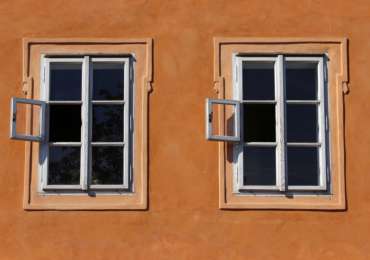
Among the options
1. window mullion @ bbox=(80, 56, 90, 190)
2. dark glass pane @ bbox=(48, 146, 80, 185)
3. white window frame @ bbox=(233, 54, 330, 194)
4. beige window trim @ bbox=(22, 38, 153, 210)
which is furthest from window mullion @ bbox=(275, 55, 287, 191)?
dark glass pane @ bbox=(48, 146, 80, 185)

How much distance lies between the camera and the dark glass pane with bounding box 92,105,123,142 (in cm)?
877

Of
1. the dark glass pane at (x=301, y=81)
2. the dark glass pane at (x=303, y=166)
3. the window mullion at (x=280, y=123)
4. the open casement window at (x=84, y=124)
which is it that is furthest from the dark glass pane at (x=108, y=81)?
the dark glass pane at (x=303, y=166)

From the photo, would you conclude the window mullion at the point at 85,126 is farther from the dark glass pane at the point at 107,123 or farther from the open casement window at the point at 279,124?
the open casement window at the point at 279,124

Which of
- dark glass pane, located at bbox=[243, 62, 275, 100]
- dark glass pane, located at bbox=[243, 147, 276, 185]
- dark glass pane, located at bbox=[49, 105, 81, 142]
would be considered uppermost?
dark glass pane, located at bbox=[243, 62, 275, 100]

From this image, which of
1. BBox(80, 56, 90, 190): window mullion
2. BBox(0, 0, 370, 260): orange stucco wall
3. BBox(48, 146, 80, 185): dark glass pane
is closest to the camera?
BBox(0, 0, 370, 260): orange stucco wall

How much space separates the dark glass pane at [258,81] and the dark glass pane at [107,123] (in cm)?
128

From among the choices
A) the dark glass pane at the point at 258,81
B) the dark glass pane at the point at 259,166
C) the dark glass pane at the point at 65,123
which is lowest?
the dark glass pane at the point at 259,166

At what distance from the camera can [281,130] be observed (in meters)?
8.63

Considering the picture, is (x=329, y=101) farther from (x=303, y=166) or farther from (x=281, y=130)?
(x=303, y=166)

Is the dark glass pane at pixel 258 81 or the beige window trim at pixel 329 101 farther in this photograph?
the dark glass pane at pixel 258 81

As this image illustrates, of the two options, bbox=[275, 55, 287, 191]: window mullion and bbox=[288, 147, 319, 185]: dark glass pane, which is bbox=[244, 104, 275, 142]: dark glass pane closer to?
bbox=[275, 55, 287, 191]: window mullion

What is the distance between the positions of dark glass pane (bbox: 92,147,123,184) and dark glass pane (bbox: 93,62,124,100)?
1.77 feet

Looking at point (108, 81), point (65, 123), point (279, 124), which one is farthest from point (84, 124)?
point (279, 124)

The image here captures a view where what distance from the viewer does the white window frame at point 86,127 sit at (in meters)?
8.59
